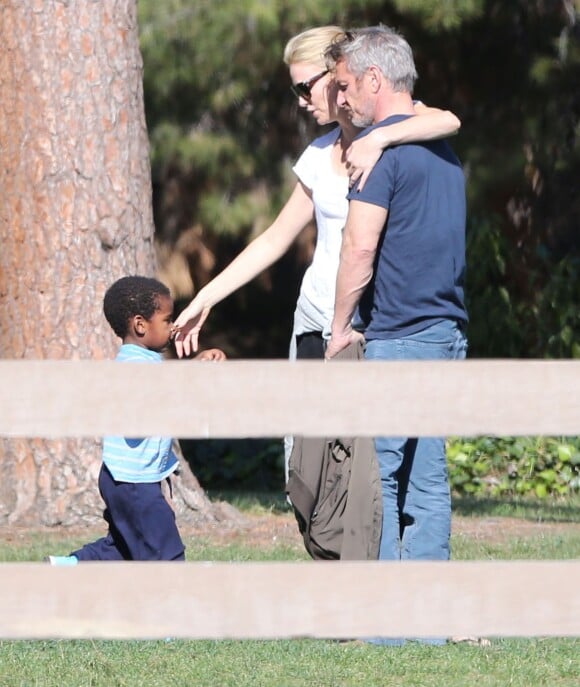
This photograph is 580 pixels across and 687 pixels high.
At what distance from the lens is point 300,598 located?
3.08m

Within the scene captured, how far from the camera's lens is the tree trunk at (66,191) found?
706 centimetres

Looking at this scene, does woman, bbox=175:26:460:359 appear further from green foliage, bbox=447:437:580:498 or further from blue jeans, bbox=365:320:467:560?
green foliage, bbox=447:437:580:498

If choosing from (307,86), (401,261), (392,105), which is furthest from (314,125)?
(401,261)

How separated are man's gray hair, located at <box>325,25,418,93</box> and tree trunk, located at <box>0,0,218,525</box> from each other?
2.66 meters

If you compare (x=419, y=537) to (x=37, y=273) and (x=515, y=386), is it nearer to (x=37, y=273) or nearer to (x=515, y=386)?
(x=515, y=386)

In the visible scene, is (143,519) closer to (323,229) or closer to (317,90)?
(323,229)

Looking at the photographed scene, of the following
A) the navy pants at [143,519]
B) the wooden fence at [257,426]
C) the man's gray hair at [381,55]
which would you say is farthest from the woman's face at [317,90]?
the wooden fence at [257,426]

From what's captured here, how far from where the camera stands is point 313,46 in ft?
16.6

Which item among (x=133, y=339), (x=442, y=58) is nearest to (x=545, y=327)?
(x=442, y=58)

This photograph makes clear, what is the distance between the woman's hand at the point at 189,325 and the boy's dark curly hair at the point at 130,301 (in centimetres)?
9

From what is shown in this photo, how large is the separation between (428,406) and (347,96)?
6.03ft

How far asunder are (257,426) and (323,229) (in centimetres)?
195

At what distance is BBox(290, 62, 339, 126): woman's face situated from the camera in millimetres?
5031

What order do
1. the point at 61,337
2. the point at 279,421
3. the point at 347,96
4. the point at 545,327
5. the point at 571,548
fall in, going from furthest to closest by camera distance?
the point at 545,327 < the point at 61,337 < the point at 571,548 < the point at 347,96 < the point at 279,421
